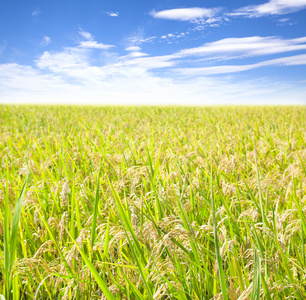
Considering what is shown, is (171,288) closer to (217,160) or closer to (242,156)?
(217,160)

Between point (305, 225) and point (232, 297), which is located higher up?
point (305, 225)

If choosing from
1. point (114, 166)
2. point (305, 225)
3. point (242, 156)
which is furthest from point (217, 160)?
point (305, 225)

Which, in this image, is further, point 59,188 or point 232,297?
point 59,188

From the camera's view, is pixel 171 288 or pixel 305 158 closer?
pixel 171 288

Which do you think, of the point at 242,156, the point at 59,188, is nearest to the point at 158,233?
the point at 59,188

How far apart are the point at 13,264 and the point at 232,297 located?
2.91 feet

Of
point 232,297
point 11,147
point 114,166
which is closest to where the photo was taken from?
point 232,297

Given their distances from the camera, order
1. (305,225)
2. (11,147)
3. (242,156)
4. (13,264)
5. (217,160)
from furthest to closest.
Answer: (11,147), (242,156), (217,160), (305,225), (13,264)

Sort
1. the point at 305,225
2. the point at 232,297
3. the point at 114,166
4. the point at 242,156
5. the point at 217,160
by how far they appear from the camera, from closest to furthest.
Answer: the point at 232,297 → the point at 305,225 → the point at 114,166 → the point at 217,160 → the point at 242,156

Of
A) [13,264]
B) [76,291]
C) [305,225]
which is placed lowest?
[76,291]

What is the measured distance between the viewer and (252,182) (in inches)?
81.7

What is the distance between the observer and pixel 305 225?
1.32 meters

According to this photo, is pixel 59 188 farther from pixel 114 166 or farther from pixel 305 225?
pixel 305 225

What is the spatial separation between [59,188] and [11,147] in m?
1.85
